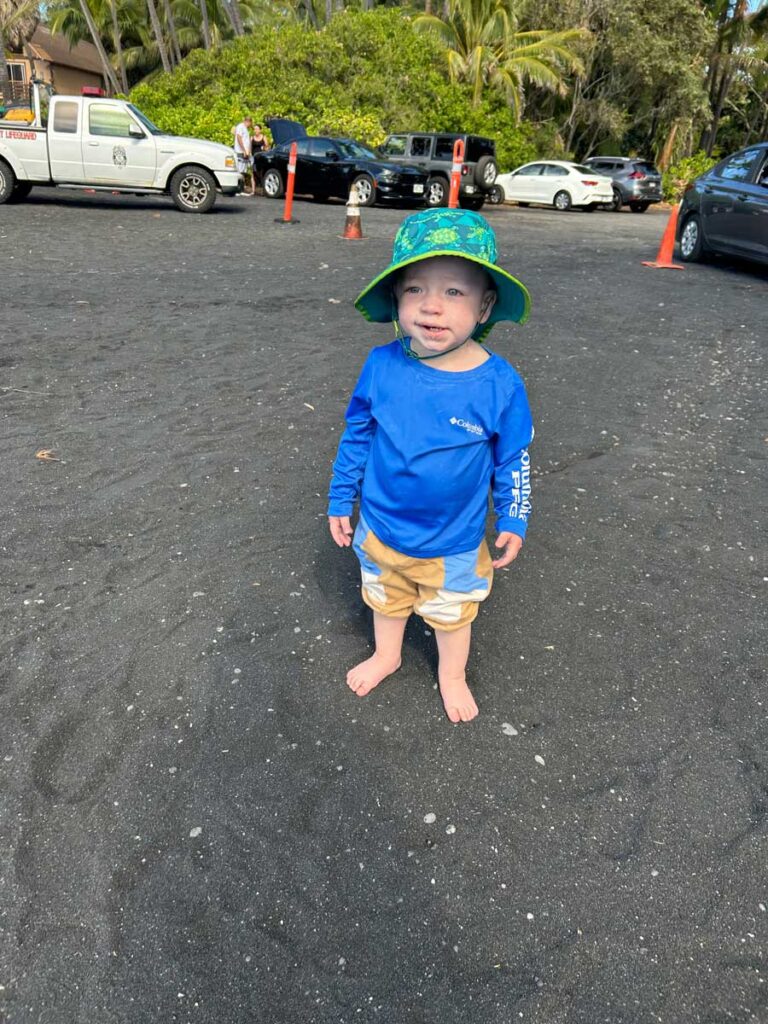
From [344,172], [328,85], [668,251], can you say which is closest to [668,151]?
[328,85]

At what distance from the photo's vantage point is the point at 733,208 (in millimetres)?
10414

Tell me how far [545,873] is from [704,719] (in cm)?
89

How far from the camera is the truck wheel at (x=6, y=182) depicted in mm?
12531

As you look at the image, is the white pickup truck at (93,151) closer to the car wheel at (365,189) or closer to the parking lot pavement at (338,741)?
the car wheel at (365,189)

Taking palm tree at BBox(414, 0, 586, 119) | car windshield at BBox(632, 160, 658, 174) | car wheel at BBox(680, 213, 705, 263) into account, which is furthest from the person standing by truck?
car windshield at BBox(632, 160, 658, 174)

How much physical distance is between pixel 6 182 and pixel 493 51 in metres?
20.6

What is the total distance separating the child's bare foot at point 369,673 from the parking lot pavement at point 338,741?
0.19ft

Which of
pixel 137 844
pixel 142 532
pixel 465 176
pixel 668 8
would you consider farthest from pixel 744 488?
pixel 668 8

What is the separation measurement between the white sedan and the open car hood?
5987 millimetres

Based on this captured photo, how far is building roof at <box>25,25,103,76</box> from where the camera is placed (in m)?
43.7

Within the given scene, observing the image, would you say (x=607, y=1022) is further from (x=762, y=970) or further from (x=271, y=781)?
(x=271, y=781)

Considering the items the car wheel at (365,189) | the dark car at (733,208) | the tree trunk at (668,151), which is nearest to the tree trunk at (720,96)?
the tree trunk at (668,151)

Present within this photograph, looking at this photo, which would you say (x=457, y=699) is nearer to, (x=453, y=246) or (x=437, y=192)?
(x=453, y=246)

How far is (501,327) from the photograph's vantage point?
730 cm
